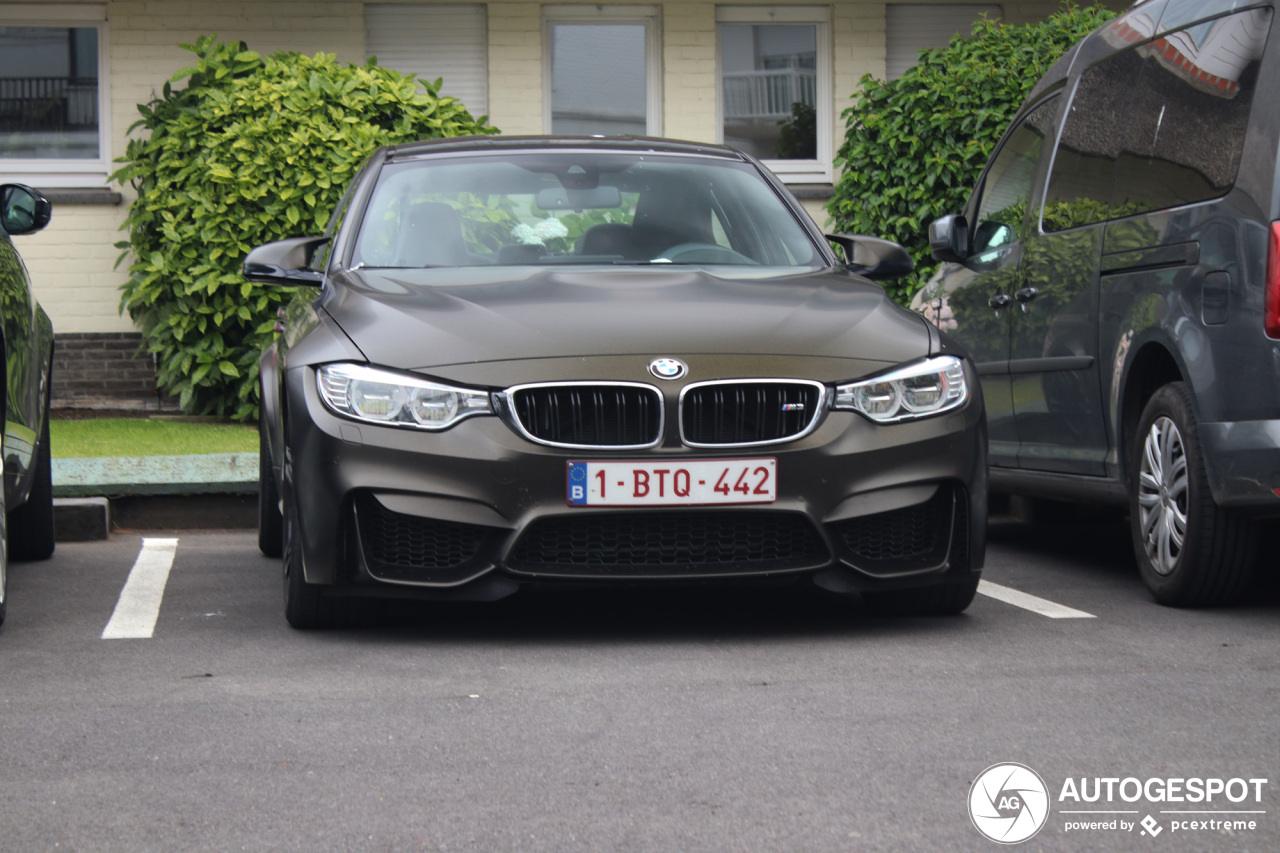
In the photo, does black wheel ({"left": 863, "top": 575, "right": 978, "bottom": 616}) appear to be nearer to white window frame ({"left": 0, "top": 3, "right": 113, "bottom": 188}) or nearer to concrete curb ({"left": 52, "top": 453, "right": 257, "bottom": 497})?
concrete curb ({"left": 52, "top": 453, "right": 257, "bottom": 497})

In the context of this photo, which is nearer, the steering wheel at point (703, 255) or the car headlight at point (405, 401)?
the car headlight at point (405, 401)

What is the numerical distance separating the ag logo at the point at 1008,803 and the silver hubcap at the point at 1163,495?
225 cm

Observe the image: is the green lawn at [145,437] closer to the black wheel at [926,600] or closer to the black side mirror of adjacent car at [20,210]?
the black side mirror of adjacent car at [20,210]

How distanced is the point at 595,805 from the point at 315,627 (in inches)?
81.4

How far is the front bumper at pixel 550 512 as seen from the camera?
4602 mm

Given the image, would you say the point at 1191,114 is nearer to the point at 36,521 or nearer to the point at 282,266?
the point at 282,266

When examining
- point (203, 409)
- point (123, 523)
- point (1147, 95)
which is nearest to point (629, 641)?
point (1147, 95)

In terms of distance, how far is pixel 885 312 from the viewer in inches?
202

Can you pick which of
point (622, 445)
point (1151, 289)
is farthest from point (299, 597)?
point (1151, 289)

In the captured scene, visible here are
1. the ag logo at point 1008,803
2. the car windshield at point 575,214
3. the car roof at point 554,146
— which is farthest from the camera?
the car roof at point 554,146

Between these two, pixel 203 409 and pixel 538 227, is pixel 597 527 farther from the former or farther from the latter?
pixel 203 409

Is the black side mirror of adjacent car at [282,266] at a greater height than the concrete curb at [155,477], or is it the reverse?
the black side mirror of adjacent car at [282,266]

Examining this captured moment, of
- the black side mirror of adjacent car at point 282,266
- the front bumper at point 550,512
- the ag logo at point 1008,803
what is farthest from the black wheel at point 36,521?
the ag logo at point 1008,803

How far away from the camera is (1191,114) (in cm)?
548
